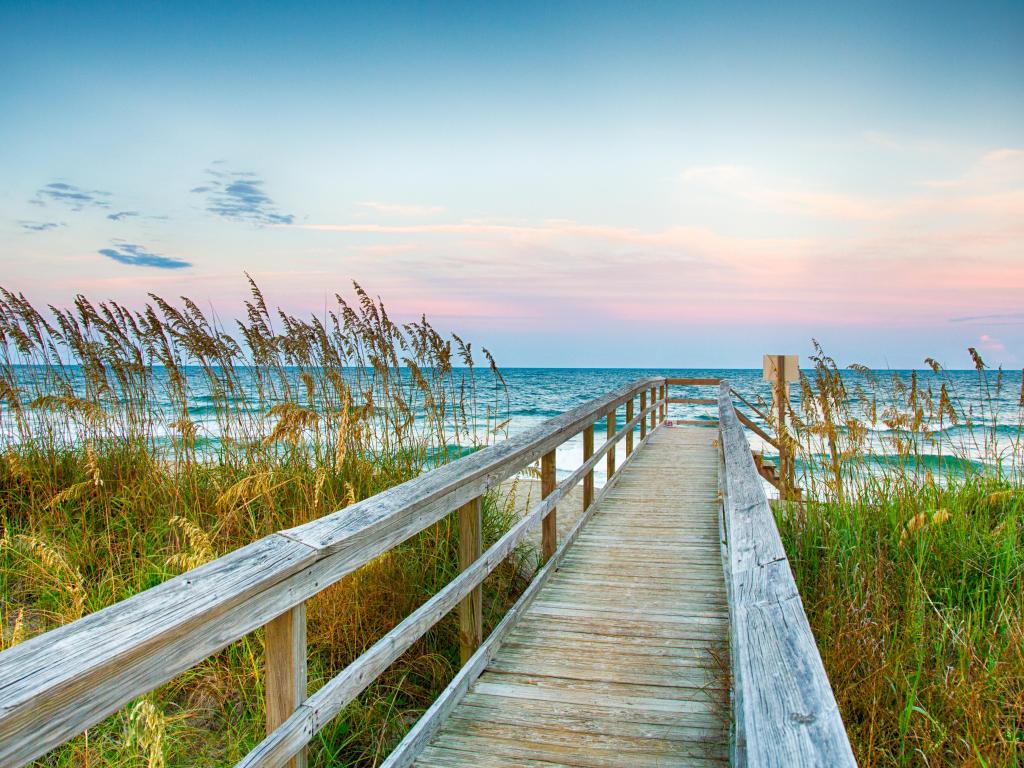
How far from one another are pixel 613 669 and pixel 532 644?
0.48 meters

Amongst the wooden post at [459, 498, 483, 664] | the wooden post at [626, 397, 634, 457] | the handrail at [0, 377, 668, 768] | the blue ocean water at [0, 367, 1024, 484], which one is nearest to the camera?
the handrail at [0, 377, 668, 768]

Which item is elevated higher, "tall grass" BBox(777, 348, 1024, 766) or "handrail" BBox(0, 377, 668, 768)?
"handrail" BBox(0, 377, 668, 768)

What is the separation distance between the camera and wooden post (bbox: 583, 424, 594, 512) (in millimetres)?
5336

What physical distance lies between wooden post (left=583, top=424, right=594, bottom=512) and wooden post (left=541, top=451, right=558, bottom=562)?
1.01m

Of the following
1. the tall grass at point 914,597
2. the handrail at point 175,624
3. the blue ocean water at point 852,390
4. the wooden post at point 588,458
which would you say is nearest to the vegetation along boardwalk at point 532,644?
the handrail at point 175,624

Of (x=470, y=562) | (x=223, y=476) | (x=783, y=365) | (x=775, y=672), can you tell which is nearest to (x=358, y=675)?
(x=470, y=562)

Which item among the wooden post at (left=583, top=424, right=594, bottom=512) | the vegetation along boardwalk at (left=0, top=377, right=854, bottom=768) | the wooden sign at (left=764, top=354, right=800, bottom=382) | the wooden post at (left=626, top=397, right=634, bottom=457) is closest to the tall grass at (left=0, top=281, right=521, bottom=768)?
the vegetation along boardwalk at (left=0, top=377, right=854, bottom=768)

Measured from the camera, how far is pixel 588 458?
18.2ft

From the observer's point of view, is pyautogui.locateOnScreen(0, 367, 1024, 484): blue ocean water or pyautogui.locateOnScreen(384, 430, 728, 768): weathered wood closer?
pyautogui.locateOnScreen(384, 430, 728, 768): weathered wood

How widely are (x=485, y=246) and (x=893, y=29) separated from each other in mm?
9441

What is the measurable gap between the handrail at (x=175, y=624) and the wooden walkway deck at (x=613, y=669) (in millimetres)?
645

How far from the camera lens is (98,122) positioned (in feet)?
33.2

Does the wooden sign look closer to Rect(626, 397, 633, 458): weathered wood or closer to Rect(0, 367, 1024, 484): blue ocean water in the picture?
Rect(0, 367, 1024, 484): blue ocean water

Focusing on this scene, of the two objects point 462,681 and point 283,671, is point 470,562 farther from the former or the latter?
point 283,671
